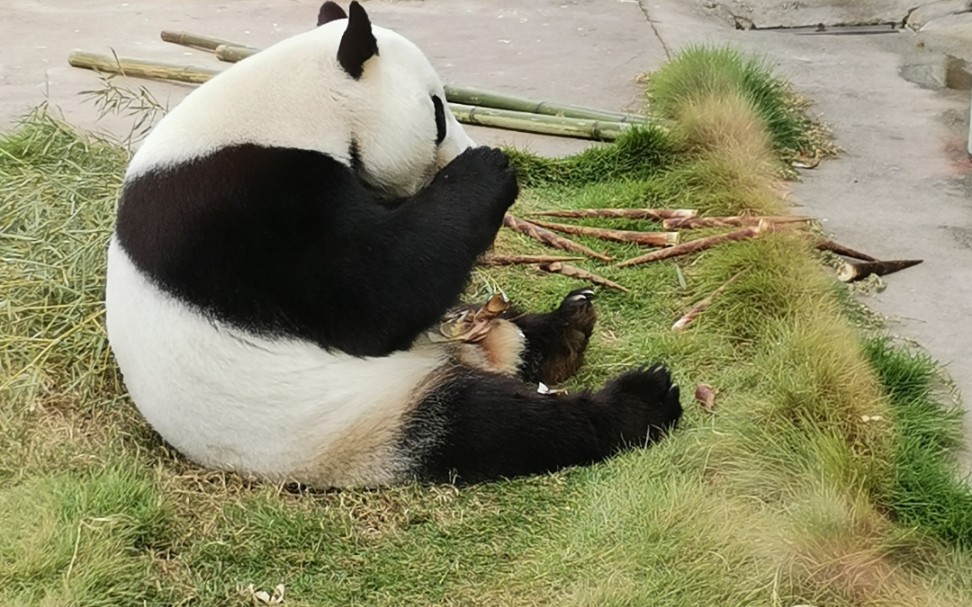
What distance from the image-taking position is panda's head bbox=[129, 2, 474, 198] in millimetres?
3209

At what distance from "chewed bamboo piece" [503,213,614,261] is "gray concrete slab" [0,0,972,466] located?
1078 mm

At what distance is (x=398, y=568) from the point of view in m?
2.99

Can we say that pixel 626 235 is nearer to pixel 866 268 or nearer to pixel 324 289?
pixel 866 268

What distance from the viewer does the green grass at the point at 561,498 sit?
9.37ft

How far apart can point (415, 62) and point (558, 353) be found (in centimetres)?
108

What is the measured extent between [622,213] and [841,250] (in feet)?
3.10

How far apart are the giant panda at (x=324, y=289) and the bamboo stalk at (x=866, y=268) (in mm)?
1419

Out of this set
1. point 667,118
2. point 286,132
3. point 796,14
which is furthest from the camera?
point 796,14

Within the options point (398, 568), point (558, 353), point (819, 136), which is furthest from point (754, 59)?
point (398, 568)

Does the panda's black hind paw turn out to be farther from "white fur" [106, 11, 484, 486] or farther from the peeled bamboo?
the peeled bamboo

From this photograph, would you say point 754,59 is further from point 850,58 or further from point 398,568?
point 398,568

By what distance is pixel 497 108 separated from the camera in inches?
251

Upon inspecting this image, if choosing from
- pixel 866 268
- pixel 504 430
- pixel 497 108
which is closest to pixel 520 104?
pixel 497 108

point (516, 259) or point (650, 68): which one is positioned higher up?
point (516, 259)
